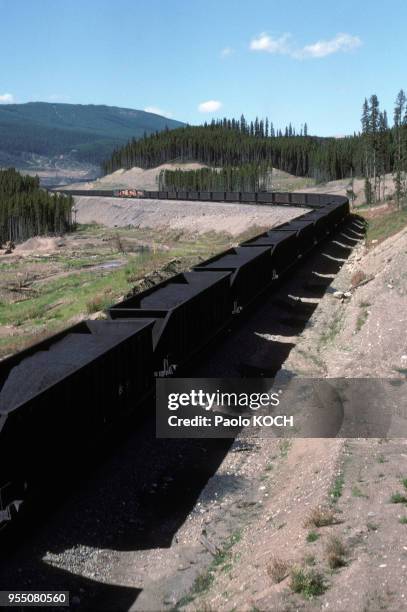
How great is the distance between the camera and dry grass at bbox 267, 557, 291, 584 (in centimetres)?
848

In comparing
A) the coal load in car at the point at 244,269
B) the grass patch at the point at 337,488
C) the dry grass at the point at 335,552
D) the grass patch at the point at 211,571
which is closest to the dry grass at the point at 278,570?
the dry grass at the point at 335,552

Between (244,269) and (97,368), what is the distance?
11.9 metres

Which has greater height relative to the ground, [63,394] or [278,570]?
[63,394]

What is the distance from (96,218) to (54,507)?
98309 mm

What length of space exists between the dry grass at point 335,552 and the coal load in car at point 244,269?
44.3 feet

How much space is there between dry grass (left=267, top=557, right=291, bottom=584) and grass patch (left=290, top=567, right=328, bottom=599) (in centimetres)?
19

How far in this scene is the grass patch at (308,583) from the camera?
791 centimetres

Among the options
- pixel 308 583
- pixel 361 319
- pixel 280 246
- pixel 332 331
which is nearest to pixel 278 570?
pixel 308 583

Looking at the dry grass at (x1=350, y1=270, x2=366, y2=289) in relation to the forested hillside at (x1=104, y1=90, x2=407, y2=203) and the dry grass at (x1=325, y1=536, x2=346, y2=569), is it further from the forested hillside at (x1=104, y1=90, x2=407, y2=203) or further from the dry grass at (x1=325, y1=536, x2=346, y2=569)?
the forested hillside at (x1=104, y1=90, x2=407, y2=203)

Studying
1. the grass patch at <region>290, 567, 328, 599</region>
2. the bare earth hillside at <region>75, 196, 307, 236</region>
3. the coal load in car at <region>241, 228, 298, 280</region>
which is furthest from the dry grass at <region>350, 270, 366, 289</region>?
the bare earth hillside at <region>75, 196, 307, 236</region>

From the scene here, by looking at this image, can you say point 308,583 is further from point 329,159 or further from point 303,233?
point 329,159

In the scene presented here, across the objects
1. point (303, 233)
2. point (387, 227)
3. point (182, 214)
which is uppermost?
point (182, 214)

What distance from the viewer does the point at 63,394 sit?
35.9 ft

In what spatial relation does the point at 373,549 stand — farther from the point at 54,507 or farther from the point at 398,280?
the point at 398,280
